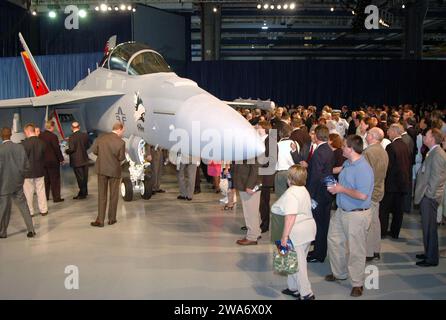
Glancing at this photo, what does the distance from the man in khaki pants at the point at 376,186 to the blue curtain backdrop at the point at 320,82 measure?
68.1 feet

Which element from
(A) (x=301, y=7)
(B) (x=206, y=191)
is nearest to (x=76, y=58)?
(A) (x=301, y=7)

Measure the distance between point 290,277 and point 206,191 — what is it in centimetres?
656

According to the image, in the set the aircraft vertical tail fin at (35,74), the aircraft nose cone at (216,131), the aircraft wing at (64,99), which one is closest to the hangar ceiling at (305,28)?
the aircraft vertical tail fin at (35,74)

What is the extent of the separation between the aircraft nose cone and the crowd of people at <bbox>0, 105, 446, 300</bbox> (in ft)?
1.98

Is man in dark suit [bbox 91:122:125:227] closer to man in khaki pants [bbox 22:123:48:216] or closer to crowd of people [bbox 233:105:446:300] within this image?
man in khaki pants [bbox 22:123:48:216]

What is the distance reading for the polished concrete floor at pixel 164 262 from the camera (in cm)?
559

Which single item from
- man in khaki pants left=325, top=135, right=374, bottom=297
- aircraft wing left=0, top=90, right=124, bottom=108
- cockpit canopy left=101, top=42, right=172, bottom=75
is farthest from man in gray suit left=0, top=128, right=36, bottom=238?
man in khaki pants left=325, top=135, right=374, bottom=297

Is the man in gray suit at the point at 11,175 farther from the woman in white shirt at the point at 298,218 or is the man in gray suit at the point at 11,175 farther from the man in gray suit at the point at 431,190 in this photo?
the man in gray suit at the point at 431,190

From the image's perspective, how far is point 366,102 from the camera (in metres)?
27.7

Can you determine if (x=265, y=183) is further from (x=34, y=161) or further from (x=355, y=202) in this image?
(x=34, y=161)

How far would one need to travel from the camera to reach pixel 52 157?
9930mm

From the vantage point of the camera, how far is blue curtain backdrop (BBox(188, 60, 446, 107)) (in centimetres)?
2684

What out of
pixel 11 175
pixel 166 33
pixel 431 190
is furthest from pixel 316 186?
pixel 166 33

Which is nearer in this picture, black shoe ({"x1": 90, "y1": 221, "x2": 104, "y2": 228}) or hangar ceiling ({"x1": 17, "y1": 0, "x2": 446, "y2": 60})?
black shoe ({"x1": 90, "y1": 221, "x2": 104, "y2": 228})
